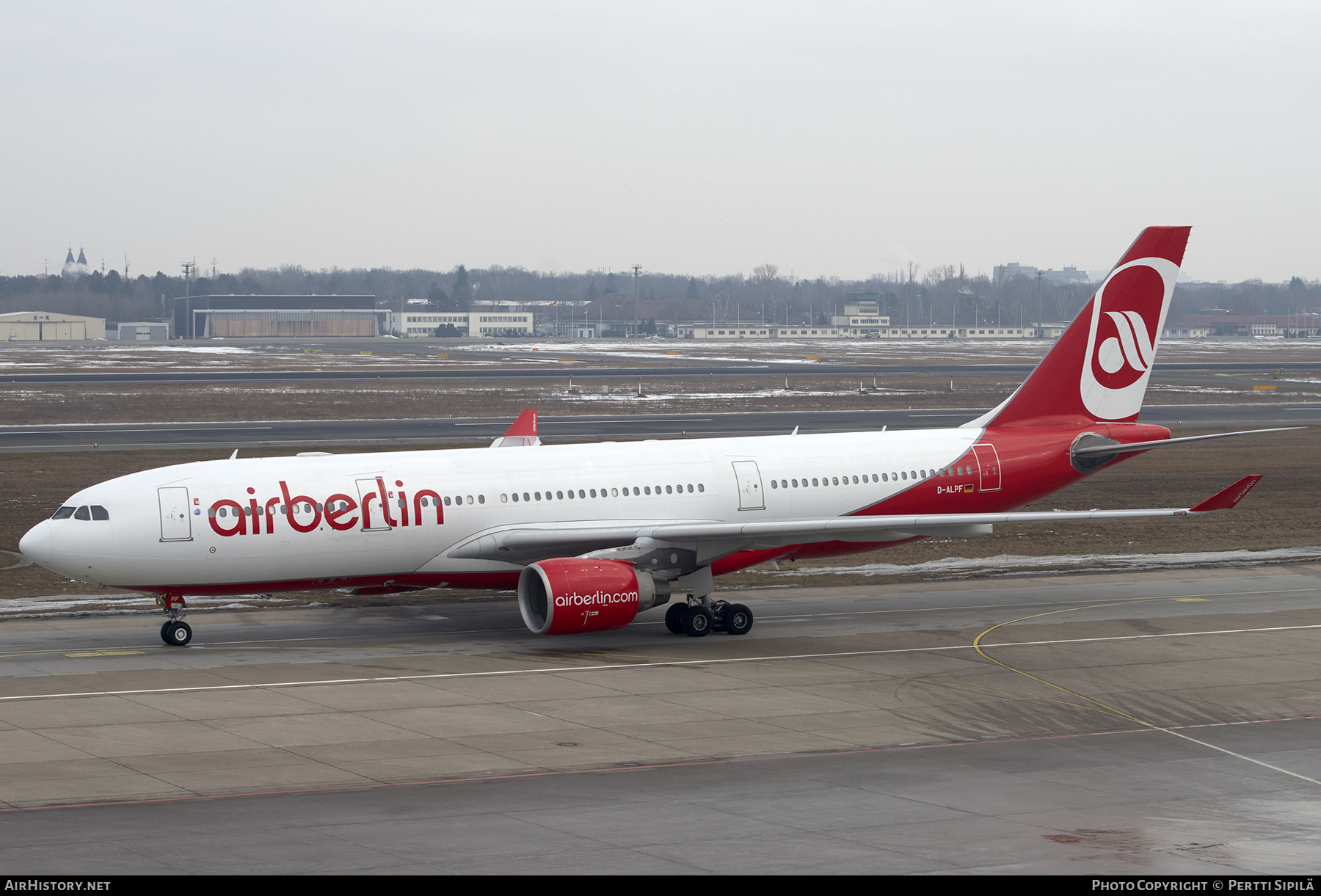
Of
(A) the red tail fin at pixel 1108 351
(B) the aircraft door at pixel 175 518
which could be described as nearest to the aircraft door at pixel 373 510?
(B) the aircraft door at pixel 175 518

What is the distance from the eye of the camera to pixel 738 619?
33.5 meters

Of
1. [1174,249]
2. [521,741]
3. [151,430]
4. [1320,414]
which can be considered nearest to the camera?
[521,741]

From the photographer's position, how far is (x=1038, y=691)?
91.4 feet

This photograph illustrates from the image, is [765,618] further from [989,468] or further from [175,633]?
[175,633]

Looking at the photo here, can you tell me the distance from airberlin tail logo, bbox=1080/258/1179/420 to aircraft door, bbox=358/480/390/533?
18650 millimetres

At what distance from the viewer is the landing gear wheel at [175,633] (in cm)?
3125

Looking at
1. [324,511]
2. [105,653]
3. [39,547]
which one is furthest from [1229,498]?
[39,547]

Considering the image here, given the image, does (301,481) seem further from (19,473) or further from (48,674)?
(19,473)

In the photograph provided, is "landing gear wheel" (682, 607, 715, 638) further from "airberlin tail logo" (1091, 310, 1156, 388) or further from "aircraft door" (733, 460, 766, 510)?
"airberlin tail logo" (1091, 310, 1156, 388)

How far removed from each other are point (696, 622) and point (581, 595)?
157 inches

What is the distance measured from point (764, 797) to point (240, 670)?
13080 mm

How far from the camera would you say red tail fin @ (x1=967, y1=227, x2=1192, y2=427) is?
3822cm

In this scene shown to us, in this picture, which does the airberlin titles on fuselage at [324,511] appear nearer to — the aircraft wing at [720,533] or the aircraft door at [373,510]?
the aircraft door at [373,510]

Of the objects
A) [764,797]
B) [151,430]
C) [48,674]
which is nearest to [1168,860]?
[764,797]
